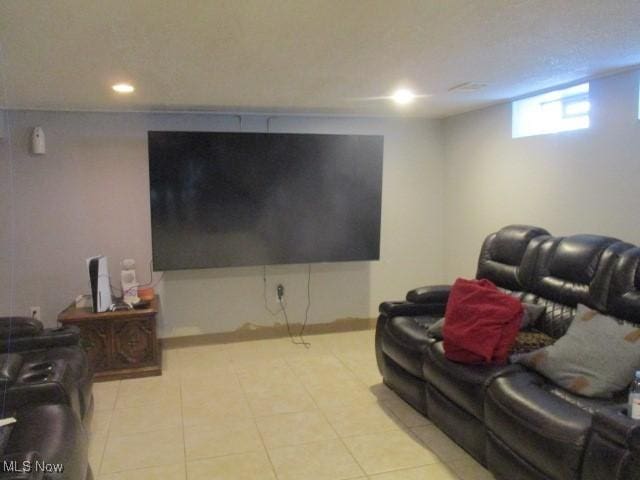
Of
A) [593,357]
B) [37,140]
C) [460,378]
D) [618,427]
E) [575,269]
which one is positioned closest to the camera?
[618,427]

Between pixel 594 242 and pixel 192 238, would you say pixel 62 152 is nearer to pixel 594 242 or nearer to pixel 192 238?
pixel 192 238

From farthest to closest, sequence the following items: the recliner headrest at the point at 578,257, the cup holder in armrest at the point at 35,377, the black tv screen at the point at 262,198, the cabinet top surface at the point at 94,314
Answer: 1. the black tv screen at the point at 262,198
2. the cabinet top surface at the point at 94,314
3. the recliner headrest at the point at 578,257
4. the cup holder in armrest at the point at 35,377

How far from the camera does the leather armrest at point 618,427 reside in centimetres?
168

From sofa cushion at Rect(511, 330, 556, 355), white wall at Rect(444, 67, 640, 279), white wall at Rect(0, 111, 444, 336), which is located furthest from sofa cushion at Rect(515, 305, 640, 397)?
white wall at Rect(0, 111, 444, 336)

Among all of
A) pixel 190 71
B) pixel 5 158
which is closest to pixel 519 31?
pixel 190 71

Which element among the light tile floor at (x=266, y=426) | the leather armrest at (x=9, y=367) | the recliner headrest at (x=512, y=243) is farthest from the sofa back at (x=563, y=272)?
the leather armrest at (x=9, y=367)

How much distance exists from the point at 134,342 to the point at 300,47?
2.63 metres

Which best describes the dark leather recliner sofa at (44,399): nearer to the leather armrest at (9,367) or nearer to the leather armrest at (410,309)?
the leather armrest at (9,367)

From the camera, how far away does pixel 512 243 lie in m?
3.47

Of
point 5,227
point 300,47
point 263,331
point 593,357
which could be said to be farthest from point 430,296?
point 5,227

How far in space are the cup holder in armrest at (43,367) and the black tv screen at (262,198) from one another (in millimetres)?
1461

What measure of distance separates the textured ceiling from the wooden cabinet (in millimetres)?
1634

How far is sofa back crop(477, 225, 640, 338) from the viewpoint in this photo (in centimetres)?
256

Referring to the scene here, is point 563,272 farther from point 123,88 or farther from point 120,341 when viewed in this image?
point 120,341
